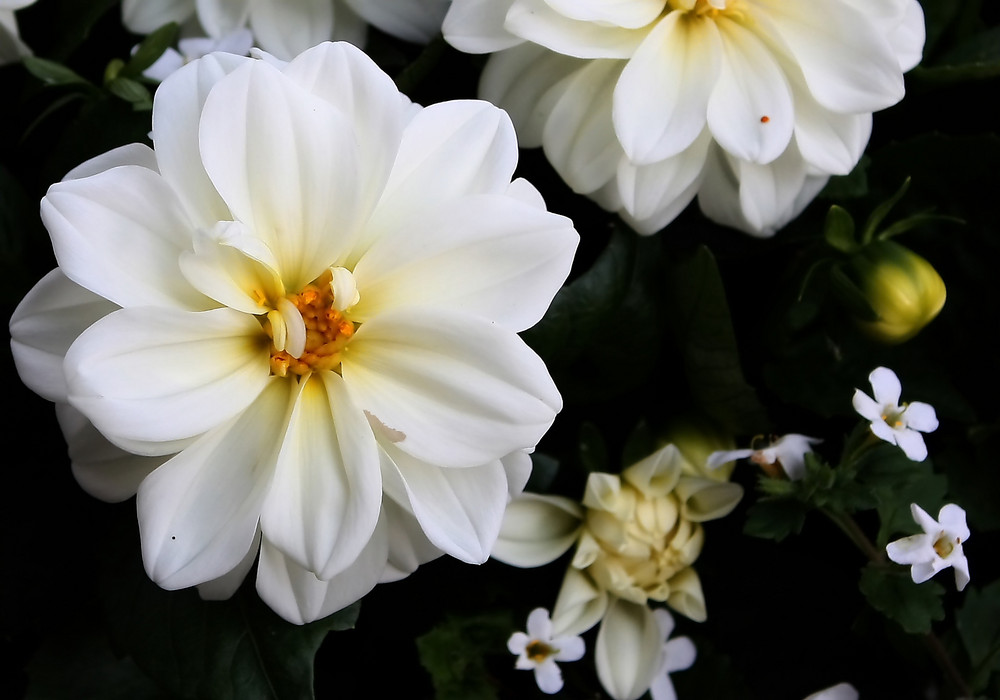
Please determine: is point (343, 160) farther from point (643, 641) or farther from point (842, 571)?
point (842, 571)

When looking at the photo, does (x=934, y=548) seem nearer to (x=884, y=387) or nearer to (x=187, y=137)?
(x=884, y=387)

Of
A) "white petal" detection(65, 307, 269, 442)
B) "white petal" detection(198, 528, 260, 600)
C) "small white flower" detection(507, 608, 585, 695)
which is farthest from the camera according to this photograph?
"small white flower" detection(507, 608, 585, 695)

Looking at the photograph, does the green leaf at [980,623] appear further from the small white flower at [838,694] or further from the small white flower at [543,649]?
the small white flower at [543,649]

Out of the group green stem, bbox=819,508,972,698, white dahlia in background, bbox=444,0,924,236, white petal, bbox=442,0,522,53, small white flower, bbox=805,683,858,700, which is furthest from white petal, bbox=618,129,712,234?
small white flower, bbox=805,683,858,700

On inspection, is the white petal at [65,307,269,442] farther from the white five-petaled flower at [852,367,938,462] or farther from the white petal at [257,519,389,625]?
the white five-petaled flower at [852,367,938,462]

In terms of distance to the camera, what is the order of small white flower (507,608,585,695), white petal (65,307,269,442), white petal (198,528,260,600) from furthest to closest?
small white flower (507,608,585,695), white petal (198,528,260,600), white petal (65,307,269,442)

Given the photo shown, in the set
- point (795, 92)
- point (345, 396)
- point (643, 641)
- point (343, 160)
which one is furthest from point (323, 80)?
point (643, 641)

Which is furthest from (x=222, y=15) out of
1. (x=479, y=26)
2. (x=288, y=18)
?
(x=479, y=26)
